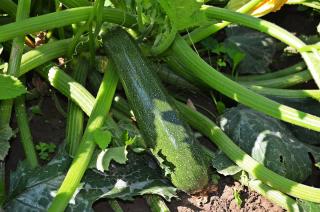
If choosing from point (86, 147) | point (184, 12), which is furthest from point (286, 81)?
point (86, 147)

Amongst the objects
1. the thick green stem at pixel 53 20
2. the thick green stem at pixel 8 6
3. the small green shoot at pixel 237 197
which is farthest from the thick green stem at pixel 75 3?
the small green shoot at pixel 237 197

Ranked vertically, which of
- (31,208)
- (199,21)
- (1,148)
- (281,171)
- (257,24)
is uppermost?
(199,21)

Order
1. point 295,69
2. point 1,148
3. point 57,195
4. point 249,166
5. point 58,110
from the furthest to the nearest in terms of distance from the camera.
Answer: point 295,69, point 58,110, point 249,166, point 1,148, point 57,195

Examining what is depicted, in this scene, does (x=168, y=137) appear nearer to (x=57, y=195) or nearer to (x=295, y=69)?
(x=57, y=195)

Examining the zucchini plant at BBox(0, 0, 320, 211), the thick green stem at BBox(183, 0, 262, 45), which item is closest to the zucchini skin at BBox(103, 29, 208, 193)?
the zucchini plant at BBox(0, 0, 320, 211)

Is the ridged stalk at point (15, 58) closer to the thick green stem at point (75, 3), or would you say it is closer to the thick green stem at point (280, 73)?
the thick green stem at point (75, 3)

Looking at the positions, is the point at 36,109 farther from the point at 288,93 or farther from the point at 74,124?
the point at 288,93

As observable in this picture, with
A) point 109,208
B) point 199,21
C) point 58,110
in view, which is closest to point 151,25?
point 199,21
